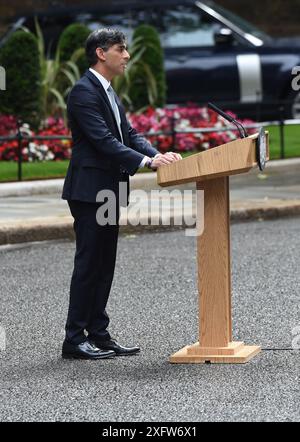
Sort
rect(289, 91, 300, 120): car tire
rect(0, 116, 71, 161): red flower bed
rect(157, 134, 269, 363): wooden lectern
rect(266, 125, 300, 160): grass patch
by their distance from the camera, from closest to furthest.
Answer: rect(157, 134, 269, 363): wooden lectern < rect(0, 116, 71, 161): red flower bed < rect(266, 125, 300, 160): grass patch < rect(289, 91, 300, 120): car tire

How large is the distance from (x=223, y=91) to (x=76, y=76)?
243cm

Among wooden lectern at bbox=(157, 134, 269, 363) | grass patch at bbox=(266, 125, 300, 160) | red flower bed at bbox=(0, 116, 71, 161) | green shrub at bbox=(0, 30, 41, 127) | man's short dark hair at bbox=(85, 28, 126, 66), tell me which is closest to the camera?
wooden lectern at bbox=(157, 134, 269, 363)

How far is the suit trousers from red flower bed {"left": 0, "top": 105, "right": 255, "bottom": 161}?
9537 mm

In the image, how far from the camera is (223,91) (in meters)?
20.5

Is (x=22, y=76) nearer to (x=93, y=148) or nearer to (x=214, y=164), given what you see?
(x=93, y=148)

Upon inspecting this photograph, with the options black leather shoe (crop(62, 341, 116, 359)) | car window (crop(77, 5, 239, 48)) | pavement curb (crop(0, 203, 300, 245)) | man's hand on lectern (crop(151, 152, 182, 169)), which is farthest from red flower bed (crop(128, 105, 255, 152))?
man's hand on lectern (crop(151, 152, 182, 169))

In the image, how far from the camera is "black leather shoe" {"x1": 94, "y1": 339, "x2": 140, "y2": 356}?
819 cm

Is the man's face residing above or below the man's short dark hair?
below

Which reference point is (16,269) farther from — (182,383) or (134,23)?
(134,23)

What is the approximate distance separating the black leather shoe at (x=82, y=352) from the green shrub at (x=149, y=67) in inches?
459

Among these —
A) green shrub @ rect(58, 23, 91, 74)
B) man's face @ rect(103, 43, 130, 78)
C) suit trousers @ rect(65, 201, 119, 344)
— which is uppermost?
green shrub @ rect(58, 23, 91, 74)

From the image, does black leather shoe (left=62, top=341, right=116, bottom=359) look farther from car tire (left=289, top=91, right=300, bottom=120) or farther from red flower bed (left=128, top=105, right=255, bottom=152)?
car tire (left=289, top=91, right=300, bottom=120)

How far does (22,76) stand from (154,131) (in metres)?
1.79

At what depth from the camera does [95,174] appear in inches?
314
